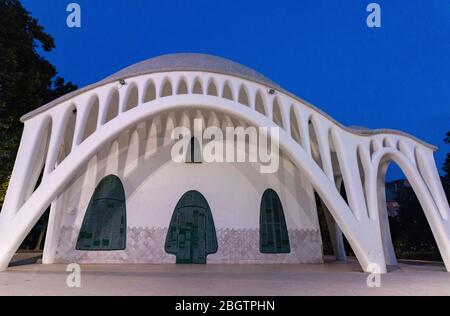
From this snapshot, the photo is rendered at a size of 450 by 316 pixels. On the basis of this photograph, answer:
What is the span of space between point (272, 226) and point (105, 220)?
7.62m

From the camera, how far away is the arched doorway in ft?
54.3

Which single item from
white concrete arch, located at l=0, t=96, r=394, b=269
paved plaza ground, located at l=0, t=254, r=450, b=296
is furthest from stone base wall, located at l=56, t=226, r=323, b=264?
white concrete arch, located at l=0, t=96, r=394, b=269

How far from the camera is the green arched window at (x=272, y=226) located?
17078 millimetres

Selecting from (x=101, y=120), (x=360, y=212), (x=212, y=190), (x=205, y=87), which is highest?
(x=205, y=87)

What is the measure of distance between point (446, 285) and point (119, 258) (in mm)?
12320

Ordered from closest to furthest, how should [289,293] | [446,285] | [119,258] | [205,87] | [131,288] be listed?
[289,293] < [131,288] < [446,285] < [205,87] < [119,258]

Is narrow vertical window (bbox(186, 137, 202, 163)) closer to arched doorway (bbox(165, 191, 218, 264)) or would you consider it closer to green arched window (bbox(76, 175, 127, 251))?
arched doorway (bbox(165, 191, 218, 264))

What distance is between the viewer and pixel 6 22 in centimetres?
1722

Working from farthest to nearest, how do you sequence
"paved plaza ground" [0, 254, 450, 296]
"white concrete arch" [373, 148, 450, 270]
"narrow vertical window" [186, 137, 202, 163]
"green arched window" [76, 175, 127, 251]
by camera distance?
1. "narrow vertical window" [186, 137, 202, 163]
2. "green arched window" [76, 175, 127, 251]
3. "white concrete arch" [373, 148, 450, 270]
4. "paved plaza ground" [0, 254, 450, 296]

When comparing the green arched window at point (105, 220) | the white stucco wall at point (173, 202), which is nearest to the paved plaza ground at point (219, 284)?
the green arched window at point (105, 220)

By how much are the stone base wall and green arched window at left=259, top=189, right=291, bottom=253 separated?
9.4 inches

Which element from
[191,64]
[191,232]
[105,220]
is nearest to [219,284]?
[191,232]
